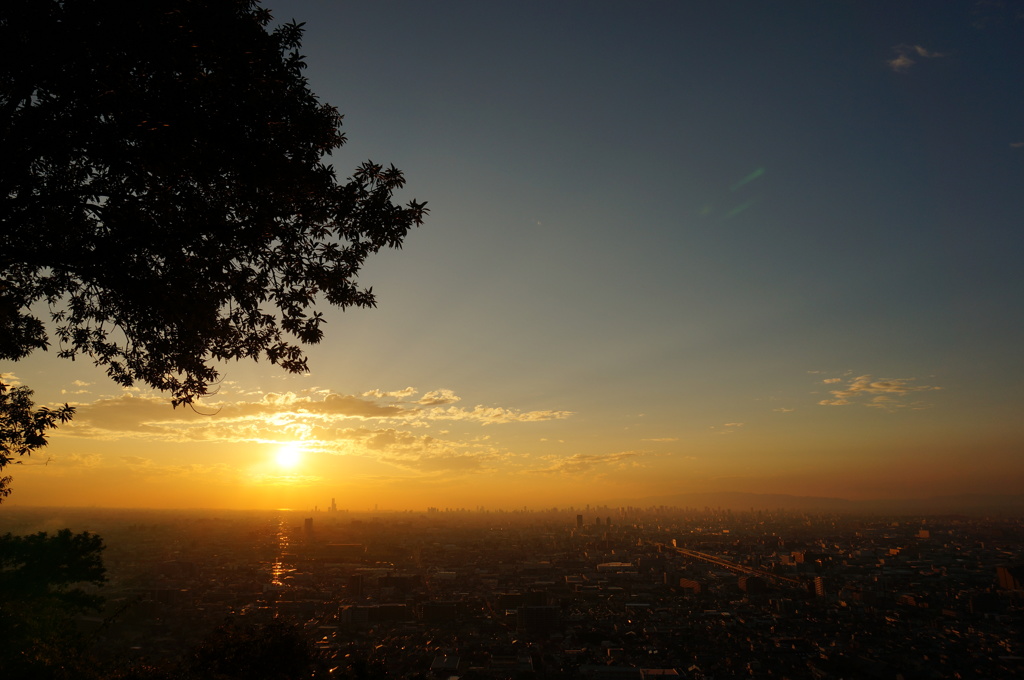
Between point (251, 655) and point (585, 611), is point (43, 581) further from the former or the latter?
point (585, 611)

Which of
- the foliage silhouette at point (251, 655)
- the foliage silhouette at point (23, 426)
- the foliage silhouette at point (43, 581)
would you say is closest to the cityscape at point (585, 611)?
the foliage silhouette at point (251, 655)

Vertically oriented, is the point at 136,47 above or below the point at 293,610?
above

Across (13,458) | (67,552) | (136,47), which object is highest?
(136,47)

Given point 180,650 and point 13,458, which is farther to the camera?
point 180,650

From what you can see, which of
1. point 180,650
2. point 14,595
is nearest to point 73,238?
point 14,595

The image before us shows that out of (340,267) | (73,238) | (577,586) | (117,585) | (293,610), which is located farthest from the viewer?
(577,586)

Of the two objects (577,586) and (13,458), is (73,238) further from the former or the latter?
(577,586)
